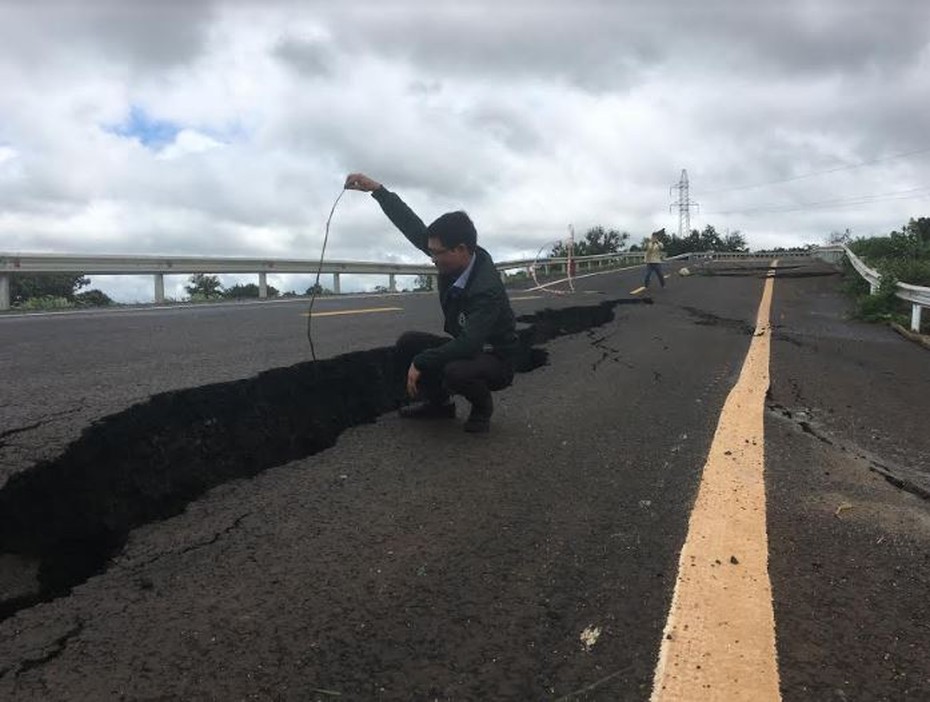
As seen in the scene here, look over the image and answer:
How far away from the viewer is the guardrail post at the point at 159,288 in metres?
14.8

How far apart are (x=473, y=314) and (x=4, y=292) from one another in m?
11.3

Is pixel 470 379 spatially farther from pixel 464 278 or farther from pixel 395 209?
pixel 395 209

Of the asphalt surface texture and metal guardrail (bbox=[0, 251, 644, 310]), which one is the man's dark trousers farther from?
metal guardrail (bbox=[0, 251, 644, 310])

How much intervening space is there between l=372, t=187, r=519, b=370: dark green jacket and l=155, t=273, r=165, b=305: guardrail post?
38.1ft

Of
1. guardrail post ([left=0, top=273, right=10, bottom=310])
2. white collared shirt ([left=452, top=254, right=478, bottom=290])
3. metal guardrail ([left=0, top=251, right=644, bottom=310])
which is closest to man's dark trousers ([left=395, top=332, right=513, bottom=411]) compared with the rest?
white collared shirt ([left=452, top=254, right=478, bottom=290])

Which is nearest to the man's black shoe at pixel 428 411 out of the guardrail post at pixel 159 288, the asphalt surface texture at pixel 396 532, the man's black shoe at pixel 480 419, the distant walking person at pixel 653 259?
the asphalt surface texture at pixel 396 532

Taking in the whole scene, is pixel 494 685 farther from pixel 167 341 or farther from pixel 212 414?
pixel 167 341

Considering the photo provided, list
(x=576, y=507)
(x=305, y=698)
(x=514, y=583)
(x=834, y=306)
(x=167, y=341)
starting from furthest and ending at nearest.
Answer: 1. (x=834, y=306)
2. (x=167, y=341)
3. (x=576, y=507)
4. (x=514, y=583)
5. (x=305, y=698)

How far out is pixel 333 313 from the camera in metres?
10.5

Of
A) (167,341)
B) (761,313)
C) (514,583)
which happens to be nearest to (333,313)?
(167,341)

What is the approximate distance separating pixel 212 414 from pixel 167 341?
10.2 feet

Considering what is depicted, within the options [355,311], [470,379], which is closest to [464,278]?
[470,379]

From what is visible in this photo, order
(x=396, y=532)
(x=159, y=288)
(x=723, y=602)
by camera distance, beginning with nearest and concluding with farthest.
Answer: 1. (x=723, y=602)
2. (x=396, y=532)
3. (x=159, y=288)

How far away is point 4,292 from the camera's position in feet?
40.8
